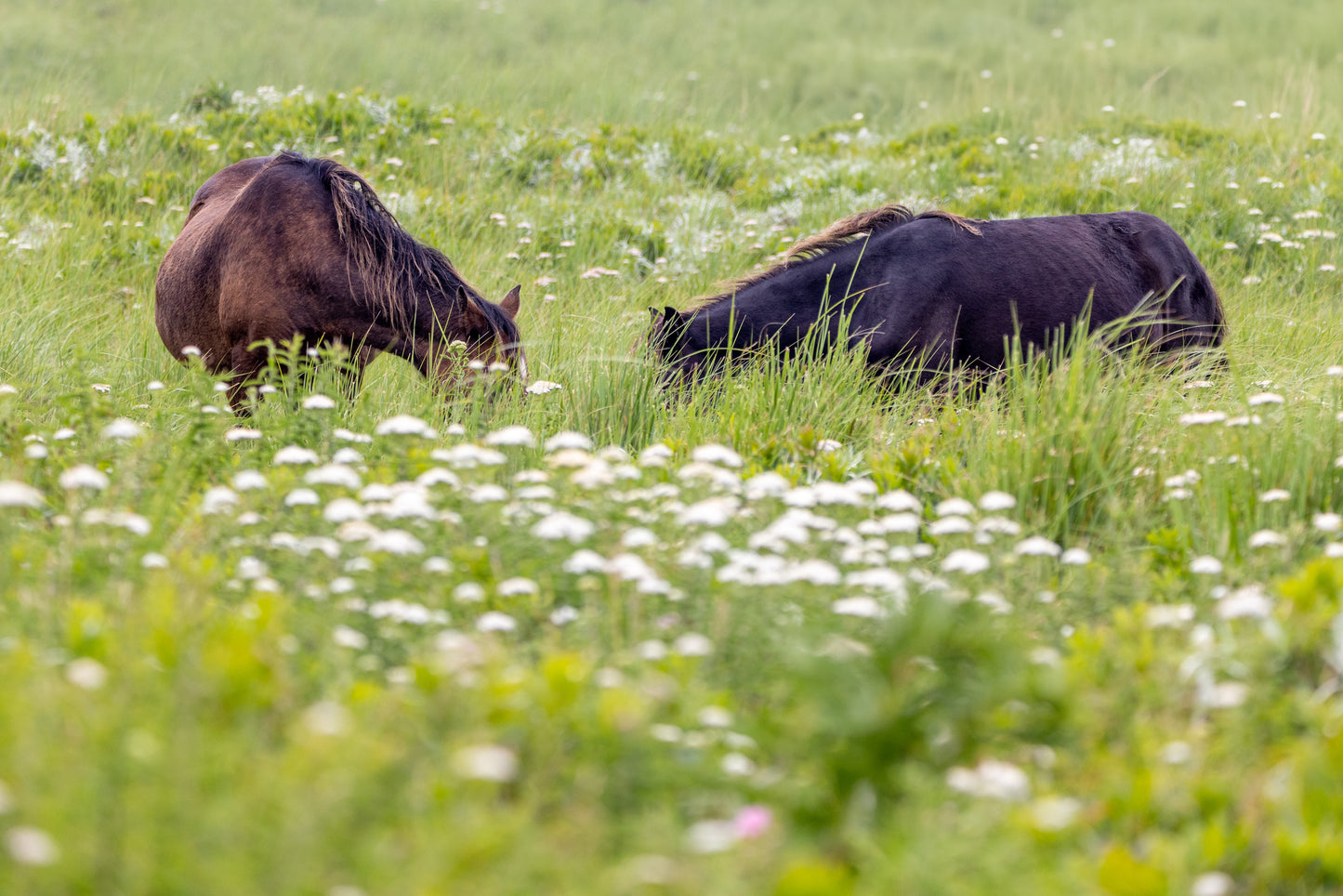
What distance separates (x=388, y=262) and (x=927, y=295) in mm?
2869

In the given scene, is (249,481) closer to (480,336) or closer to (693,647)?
(693,647)

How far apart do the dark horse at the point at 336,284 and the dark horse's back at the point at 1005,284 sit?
2156 mm

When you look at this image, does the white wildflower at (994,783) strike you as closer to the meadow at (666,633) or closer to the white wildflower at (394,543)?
the meadow at (666,633)

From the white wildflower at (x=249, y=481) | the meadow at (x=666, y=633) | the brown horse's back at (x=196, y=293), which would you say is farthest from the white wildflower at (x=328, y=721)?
the brown horse's back at (x=196, y=293)

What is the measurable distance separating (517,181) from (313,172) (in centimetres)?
524

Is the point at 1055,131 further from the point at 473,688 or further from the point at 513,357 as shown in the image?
the point at 473,688

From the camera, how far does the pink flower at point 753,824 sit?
162cm

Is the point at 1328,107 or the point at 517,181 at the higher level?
the point at 1328,107

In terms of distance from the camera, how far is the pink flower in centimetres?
162

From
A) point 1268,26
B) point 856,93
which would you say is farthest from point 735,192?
point 1268,26

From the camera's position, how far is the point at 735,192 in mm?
10359

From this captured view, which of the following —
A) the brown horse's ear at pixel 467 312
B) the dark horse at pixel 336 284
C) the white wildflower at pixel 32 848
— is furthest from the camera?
the brown horse's ear at pixel 467 312

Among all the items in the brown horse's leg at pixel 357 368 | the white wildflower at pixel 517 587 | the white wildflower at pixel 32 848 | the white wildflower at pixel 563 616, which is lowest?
the brown horse's leg at pixel 357 368

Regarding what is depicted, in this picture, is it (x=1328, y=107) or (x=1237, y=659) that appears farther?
(x=1328, y=107)
